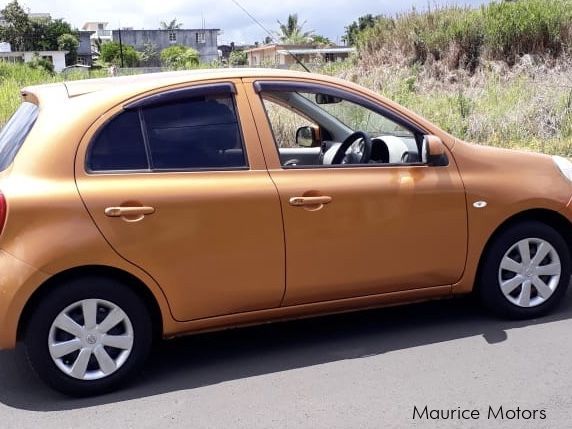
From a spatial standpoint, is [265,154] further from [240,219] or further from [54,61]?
[54,61]

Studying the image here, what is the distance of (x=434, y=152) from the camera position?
182 inches

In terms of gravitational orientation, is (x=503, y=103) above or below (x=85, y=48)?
below

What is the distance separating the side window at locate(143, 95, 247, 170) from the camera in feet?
13.9

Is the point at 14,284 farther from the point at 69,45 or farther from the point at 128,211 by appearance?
the point at 69,45

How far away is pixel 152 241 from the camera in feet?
13.3

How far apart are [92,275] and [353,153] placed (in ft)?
6.18

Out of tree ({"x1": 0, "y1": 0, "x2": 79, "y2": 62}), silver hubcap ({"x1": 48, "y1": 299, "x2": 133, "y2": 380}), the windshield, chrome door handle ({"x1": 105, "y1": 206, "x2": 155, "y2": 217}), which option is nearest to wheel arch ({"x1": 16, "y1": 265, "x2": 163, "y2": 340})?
silver hubcap ({"x1": 48, "y1": 299, "x2": 133, "y2": 380})

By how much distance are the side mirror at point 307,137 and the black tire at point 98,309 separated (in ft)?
6.52

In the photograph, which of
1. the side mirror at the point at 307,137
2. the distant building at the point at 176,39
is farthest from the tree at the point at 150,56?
the side mirror at the point at 307,137

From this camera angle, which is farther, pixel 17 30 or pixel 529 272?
pixel 17 30

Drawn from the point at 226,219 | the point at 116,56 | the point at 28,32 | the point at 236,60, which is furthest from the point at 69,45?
the point at 226,219

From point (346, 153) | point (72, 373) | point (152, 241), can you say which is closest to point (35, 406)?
point (72, 373)

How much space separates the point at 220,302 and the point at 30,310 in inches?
40.5

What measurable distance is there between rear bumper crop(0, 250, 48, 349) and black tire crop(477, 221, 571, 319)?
2756 mm
